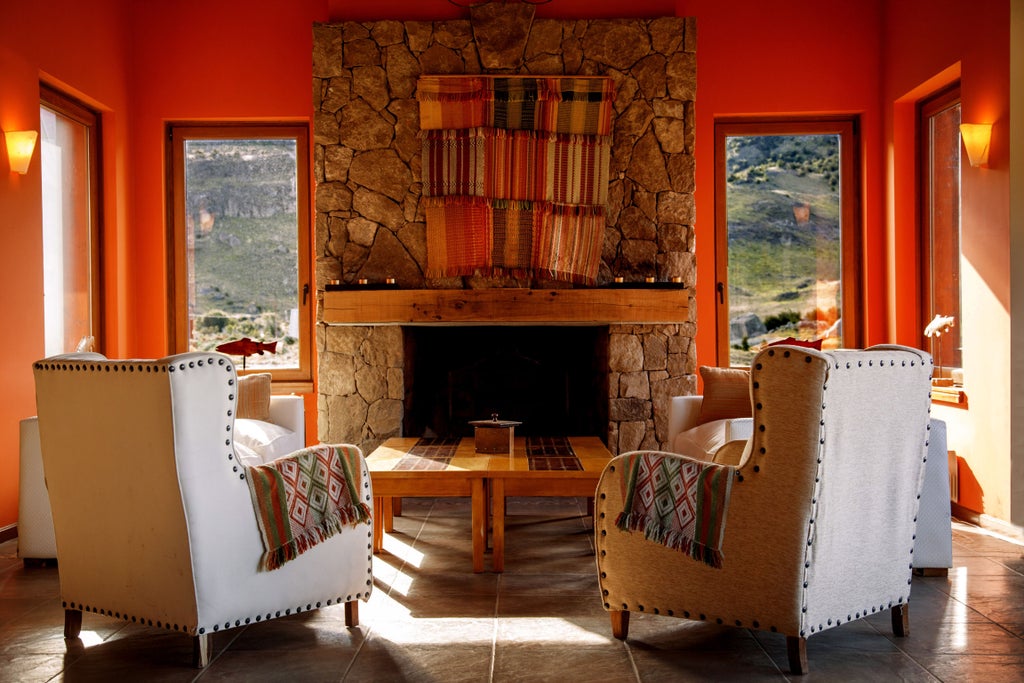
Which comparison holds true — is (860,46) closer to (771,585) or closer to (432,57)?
(432,57)

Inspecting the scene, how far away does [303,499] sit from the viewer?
8.91 feet

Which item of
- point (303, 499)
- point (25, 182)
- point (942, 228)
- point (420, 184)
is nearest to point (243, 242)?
point (420, 184)

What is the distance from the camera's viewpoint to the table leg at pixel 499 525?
364 cm

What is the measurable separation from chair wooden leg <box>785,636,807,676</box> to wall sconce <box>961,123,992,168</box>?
3057 mm

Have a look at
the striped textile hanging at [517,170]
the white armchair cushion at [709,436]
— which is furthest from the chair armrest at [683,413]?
the striped textile hanging at [517,170]

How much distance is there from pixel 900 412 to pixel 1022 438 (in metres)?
2.12

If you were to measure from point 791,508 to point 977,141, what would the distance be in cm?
297

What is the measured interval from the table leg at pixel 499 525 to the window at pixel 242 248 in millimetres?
2922

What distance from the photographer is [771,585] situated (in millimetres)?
2451

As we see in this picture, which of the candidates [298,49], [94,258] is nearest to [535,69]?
[298,49]

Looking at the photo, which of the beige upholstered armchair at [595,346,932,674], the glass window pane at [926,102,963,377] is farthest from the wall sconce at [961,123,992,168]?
the beige upholstered armchair at [595,346,932,674]

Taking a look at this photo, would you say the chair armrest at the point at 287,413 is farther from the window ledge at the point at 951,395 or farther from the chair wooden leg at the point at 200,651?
the window ledge at the point at 951,395

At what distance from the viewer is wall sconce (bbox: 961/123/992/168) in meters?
4.45

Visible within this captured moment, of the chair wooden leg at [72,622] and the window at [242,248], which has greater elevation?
the window at [242,248]
